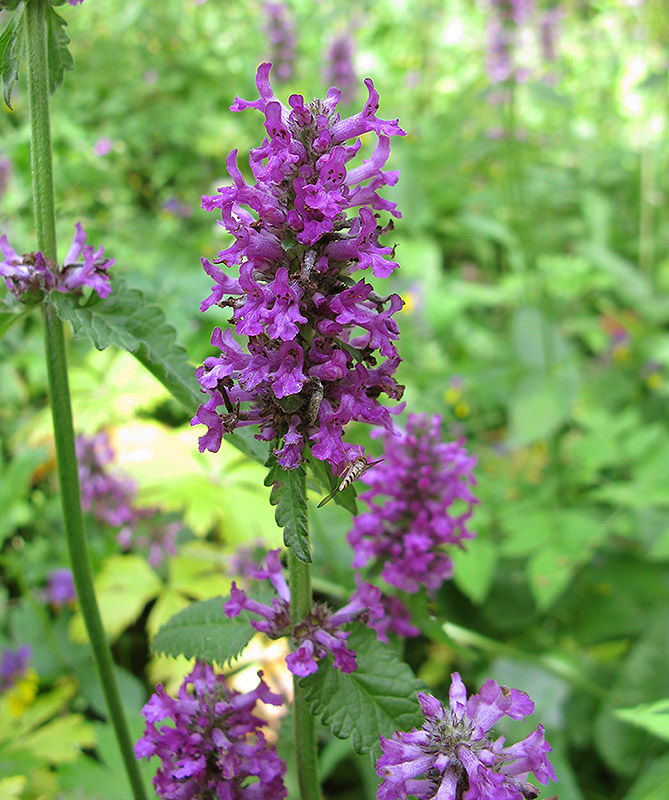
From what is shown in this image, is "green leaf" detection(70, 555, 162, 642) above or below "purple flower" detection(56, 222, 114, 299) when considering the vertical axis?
below

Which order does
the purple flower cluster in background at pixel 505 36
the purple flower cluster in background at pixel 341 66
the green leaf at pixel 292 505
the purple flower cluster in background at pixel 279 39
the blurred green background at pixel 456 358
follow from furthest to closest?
1. the purple flower cluster in background at pixel 279 39
2. the purple flower cluster in background at pixel 341 66
3. the purple flower cluster in background at pixel 505 36
4. the blurred green background at pixel 456 358
5. the green leaf at pixel 292 505

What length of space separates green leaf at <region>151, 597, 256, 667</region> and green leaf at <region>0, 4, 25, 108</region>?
126 cm

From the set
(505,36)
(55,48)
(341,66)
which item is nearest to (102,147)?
(341,66)

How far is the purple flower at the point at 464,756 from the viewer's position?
1280mm

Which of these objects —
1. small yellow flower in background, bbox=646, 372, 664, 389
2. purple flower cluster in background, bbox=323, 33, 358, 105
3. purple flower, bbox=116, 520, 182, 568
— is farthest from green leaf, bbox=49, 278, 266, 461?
purple flower cluster in background, bbox=323, 33, 358, 105

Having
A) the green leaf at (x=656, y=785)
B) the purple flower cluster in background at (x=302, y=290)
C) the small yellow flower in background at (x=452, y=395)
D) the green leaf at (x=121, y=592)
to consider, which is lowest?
the green leaf at (x=656, y=785)

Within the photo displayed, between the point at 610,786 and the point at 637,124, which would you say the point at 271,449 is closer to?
the point at 610,786

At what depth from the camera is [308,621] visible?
157 cm

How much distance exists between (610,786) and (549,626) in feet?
3.02

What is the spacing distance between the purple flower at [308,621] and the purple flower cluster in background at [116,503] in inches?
84.6

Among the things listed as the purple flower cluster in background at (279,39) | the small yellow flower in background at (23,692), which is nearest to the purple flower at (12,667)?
the small yellow flower in background at (23,692)

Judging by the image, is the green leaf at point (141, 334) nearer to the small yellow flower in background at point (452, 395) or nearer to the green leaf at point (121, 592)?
the green leaf at point (121, 592)

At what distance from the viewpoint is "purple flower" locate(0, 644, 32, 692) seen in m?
3.38

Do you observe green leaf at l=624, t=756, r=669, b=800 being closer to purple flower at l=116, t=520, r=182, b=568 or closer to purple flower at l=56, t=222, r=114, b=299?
purple flower at l=56, t=222, r=114, b=299
